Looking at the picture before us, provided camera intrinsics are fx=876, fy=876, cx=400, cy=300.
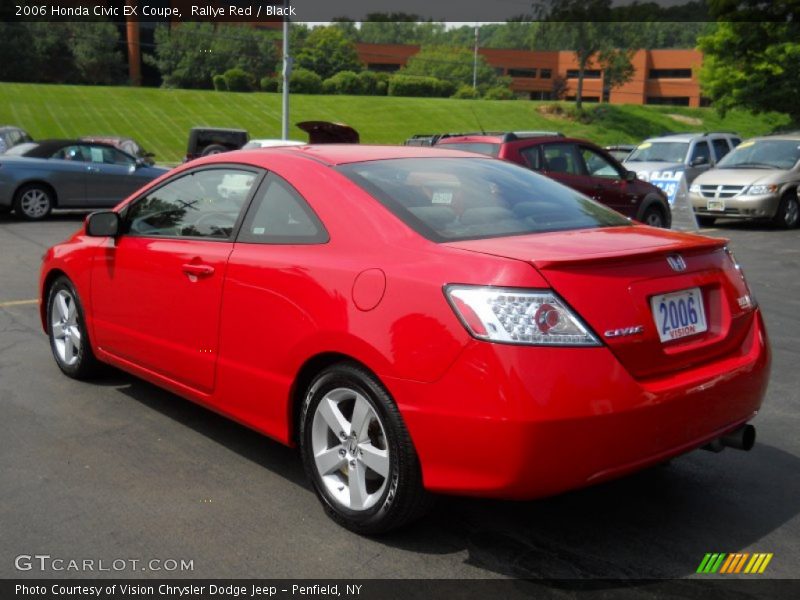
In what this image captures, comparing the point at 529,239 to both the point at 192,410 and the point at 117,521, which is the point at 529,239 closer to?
the point at 117,521

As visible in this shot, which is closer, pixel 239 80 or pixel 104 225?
pixel 104 225

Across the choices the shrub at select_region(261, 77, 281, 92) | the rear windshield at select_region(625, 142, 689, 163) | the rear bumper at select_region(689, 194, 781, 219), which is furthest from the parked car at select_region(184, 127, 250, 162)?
the shrub at select_region(261, 77, 281, 92)

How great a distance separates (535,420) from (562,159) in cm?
983

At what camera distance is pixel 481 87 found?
87938 millimetres

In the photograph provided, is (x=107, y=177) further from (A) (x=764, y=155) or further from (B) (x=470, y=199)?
(B) (x=470, y=199)

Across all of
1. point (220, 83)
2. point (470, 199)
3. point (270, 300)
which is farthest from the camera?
point (220, 83)

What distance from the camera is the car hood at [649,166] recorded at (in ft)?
56.9

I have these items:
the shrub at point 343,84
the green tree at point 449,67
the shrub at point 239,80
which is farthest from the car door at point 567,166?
the green tree at point 449,67

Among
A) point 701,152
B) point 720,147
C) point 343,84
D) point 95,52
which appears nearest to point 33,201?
point 701,152

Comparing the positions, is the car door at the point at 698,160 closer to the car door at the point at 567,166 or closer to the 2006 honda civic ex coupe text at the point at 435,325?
the car door at the point at 567,166

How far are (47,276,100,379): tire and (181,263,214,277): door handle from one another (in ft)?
4.69

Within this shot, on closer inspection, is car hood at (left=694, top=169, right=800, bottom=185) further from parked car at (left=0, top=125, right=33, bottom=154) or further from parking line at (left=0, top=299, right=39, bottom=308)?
parked car at (left=0, top=125, right=33, bottom=154)

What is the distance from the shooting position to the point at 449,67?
91.6m

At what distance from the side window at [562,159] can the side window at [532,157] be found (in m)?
0.17
